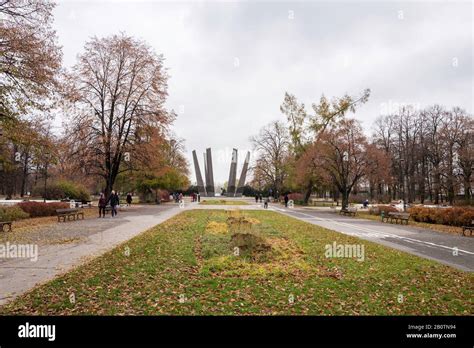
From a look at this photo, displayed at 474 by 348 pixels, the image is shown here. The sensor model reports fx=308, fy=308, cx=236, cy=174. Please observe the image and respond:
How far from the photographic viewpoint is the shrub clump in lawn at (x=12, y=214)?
18.5 m

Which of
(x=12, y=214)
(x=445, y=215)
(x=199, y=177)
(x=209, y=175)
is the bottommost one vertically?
(x=445, y=215)

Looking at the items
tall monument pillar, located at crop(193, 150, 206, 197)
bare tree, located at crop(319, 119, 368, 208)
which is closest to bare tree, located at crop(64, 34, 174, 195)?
bare tree, located at crop(319, 119, 368, 208)

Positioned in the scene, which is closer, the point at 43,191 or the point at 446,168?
the point at 43,191

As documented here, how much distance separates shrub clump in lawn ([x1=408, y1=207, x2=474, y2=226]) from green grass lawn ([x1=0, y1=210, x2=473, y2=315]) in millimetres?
12502

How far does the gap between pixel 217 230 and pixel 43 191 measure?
103 ft

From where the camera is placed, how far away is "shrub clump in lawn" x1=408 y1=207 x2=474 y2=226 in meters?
19.6

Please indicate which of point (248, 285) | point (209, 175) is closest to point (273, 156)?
point (209, 175)

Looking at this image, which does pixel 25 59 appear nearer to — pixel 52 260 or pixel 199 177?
pixel 52 260

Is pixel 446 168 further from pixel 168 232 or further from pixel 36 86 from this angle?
pixel 36 86

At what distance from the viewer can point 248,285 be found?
23.1ft

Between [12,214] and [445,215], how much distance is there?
28397mm
